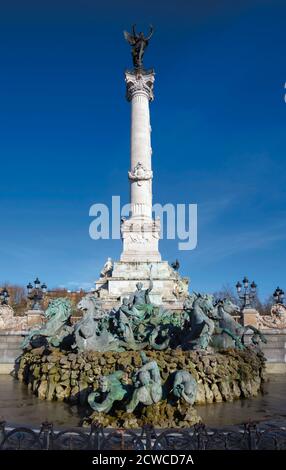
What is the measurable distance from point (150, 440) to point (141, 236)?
73.1 feet

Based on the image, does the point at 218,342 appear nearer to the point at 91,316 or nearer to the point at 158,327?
the point at 158,327

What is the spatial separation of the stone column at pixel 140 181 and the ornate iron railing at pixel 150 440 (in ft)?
69.1

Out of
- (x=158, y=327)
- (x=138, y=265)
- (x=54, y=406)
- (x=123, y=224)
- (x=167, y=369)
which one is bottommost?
(x=54, y=406)

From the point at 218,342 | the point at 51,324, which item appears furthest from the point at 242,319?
the point at 51,324

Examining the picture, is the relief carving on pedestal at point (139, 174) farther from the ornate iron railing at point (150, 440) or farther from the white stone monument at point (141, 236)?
the ornate iron railing at point (150, 440)

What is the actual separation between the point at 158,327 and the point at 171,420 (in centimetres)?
640

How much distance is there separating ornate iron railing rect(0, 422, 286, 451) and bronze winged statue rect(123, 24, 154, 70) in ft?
106

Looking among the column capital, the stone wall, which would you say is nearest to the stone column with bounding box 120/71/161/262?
the column capital

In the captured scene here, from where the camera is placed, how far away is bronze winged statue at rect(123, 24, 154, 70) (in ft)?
108

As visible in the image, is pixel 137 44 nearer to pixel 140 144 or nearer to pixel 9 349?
pixel 140 144

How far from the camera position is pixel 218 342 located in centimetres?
1405

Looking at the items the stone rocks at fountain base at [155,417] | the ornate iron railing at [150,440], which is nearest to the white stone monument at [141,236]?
the stone rocks at fountain base at [155,417]

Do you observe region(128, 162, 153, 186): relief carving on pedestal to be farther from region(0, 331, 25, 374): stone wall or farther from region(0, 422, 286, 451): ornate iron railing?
region(0, 422, 286, 451): ornate iron railing

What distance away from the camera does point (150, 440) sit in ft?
16.3
